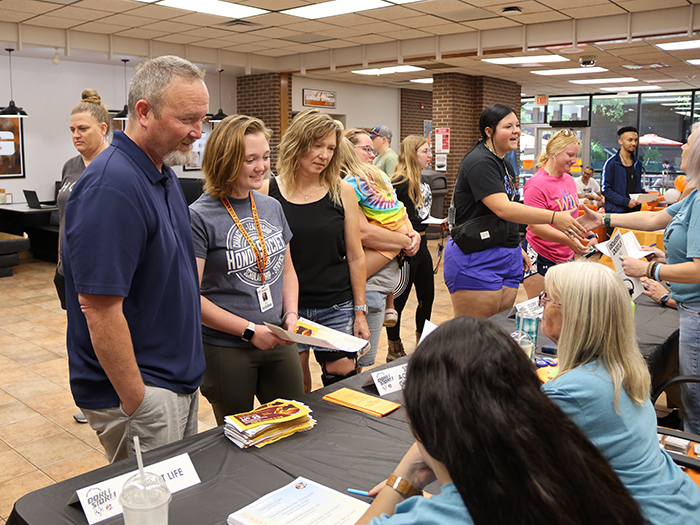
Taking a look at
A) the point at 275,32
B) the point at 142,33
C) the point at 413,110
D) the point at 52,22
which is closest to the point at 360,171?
the point at 275,32

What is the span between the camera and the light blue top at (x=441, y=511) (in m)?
0.90

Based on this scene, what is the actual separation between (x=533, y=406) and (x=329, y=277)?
5.69ft

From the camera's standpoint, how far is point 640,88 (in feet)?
47.4

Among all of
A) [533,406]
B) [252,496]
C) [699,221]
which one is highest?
[699,221]

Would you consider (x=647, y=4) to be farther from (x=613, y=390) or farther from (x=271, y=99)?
(x=613, y=390)

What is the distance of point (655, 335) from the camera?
117 inches

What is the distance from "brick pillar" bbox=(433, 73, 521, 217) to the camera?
1202cm

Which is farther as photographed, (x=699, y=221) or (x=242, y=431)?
(x=699, y=221)

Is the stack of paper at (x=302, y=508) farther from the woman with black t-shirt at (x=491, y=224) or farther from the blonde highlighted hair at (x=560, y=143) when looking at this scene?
the blonde highlighted hair at (x=560, y=143)

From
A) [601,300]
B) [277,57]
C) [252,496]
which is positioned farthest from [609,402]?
[277,57]

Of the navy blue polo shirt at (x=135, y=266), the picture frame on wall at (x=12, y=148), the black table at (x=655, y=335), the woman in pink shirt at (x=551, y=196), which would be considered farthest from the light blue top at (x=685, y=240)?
the picture frame on wall at (x=12, y=148)

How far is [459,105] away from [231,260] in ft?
35.5

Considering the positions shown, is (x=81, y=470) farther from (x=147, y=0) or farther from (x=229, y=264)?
(x=147, y=0)

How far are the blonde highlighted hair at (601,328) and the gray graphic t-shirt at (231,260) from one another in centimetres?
109
